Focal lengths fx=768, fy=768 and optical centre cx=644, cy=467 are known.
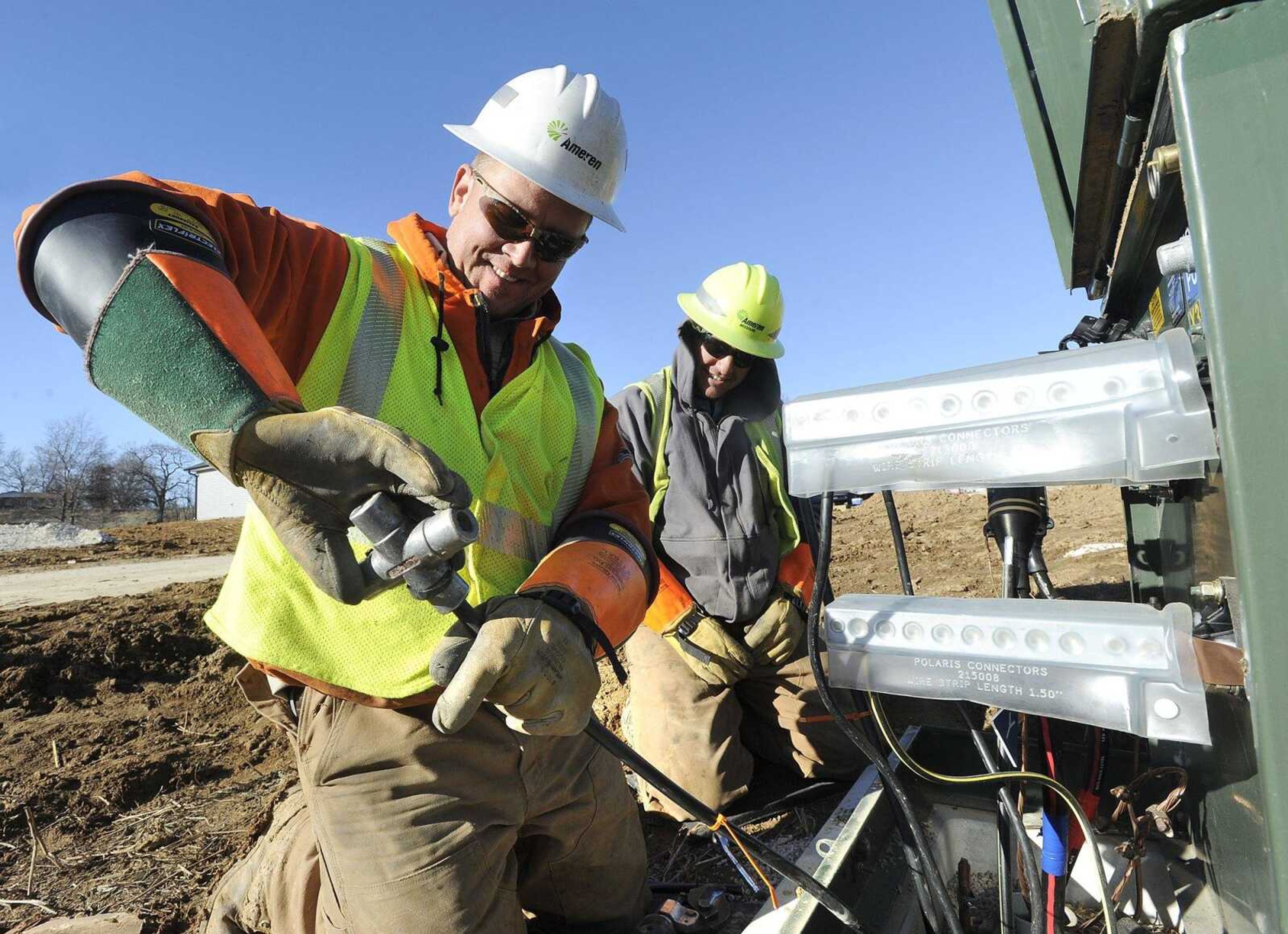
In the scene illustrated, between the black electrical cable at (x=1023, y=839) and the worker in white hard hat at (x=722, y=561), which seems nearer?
the black electrical cable at (x=1023, y=839)

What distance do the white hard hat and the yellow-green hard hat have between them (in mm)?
1553

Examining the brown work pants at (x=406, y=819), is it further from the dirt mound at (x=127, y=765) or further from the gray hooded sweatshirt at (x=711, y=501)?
the gray hooded sweatshirt at (x=711, y=501)

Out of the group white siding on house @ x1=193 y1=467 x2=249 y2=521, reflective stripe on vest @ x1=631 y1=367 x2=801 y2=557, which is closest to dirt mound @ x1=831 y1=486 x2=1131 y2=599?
reflective stripe on vest @ x1=631 y1=367 x2=801 y2=557

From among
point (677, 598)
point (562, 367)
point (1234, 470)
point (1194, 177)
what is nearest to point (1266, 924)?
point (1234, 470)

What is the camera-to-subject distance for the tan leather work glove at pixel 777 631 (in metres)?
3.64

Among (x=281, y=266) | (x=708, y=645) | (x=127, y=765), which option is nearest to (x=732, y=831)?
(x=708, y=645)

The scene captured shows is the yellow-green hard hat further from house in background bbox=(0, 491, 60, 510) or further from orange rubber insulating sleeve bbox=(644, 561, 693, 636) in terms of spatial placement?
house in background bbox=(0, 491, 60, 510)

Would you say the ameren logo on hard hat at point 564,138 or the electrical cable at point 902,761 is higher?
the ameren logo on hard hat at point 564,138

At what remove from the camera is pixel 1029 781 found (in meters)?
1.45

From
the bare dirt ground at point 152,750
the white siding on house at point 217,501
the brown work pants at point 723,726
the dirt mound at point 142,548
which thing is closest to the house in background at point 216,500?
the white siding on house at point 217,501

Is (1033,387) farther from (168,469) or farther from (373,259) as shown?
(168,469)

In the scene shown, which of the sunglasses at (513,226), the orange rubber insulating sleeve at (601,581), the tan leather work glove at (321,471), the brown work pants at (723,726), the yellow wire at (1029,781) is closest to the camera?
the tan leather work glove at (321,471)

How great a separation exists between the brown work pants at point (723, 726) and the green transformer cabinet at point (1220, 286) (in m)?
1.88

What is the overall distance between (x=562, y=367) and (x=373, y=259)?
27.8 inches
